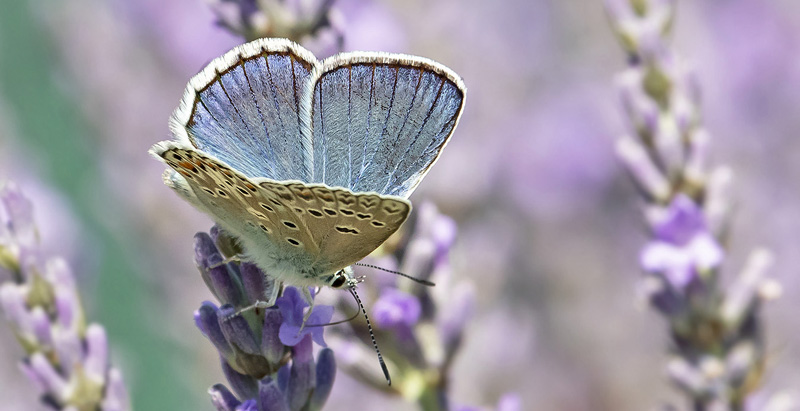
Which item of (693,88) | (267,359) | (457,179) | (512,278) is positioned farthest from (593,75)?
(267,359)

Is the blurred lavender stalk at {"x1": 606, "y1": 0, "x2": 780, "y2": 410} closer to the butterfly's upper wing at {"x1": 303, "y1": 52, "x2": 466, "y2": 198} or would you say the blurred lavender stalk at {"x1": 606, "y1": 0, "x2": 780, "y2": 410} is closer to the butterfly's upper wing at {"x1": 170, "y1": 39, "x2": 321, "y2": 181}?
the butterfly's upper wing at {"x1": 303, "y1": 52, "x2": 466, "y2": 198}

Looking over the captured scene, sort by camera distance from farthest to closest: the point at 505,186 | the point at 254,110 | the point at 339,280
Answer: the point at 505,186, the point at 339,280, the point at 254,110

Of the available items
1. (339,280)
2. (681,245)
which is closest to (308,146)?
(339,280)

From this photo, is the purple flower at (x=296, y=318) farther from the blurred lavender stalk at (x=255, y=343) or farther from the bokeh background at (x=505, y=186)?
the bokeh background at (x=505, y=186)

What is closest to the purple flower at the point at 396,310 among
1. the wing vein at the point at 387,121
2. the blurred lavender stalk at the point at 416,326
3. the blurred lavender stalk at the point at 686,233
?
the blurred lavender stalk at the point at 416,326

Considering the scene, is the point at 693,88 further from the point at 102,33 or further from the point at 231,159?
the point at 102,33

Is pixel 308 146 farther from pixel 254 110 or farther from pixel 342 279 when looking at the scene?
pixel 342 279
